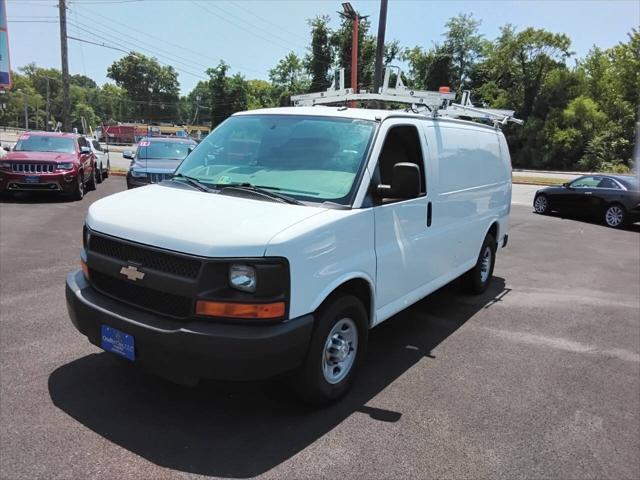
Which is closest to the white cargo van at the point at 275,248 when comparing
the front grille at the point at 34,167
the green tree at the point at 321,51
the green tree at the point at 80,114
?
the front grille at the point at 34,167

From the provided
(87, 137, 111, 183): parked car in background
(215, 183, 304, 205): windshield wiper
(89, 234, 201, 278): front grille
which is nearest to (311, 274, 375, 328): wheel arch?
(215, 183, 304, 205): windshield wiper

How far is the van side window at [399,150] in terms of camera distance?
4.11 metres

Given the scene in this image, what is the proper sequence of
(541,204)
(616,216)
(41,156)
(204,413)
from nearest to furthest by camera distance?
(204,413), (41,156), (616,216), (541,204)

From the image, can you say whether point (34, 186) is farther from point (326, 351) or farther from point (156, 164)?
point (326, 351)

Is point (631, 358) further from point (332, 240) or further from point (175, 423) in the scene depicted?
point (175, 423)

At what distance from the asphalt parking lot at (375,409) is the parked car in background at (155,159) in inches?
244

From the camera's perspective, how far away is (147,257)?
3186mm

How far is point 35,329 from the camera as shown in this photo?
4.74 m

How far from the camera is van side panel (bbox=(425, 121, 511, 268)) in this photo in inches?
194

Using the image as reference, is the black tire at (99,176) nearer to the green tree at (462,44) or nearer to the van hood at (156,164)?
the van hood at (156,164)

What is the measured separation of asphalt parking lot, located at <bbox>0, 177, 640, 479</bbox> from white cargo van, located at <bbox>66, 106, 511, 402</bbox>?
435 millimetres

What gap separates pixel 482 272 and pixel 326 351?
3.87 meters

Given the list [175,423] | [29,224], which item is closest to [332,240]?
[175,423]

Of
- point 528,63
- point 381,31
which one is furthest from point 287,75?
point 381,31
